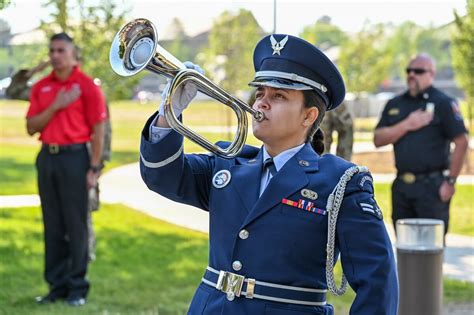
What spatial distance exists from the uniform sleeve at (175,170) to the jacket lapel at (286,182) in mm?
188

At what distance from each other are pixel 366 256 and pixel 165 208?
10241 mm

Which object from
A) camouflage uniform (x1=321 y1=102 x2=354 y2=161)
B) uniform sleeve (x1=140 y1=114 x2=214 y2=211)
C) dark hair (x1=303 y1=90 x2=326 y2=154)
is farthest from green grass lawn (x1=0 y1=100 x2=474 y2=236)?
dark hair (x1=303 y1=90 x2=326 y2=154)

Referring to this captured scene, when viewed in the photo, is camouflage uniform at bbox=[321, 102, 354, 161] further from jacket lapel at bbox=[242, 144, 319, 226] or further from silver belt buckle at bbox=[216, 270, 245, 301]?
silver belt buckle at bbox=[216, 270, 245, 301]

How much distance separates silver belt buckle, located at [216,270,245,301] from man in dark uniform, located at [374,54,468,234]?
4.47 m

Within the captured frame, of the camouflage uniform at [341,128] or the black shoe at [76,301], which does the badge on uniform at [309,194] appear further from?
the black shoe at [76,301]

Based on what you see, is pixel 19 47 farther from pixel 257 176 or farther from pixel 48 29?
pixel 257 176

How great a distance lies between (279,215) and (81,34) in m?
7.60

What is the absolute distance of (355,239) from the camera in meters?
2.88

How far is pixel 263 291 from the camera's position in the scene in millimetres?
2947

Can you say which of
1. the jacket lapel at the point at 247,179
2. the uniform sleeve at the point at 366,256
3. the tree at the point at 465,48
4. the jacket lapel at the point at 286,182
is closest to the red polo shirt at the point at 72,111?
the jacket lapel at the point at 247,179

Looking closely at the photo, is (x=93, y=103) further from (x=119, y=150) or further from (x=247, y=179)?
(x=119, y=150)

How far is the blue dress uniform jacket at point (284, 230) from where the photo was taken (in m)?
2.88

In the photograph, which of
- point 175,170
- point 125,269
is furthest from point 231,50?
point 175,170

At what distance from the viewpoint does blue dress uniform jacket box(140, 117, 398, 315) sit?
2.88m
